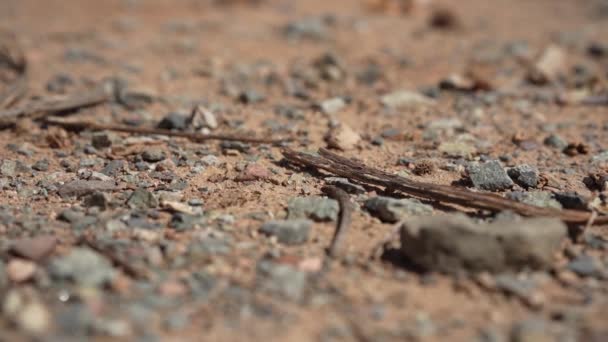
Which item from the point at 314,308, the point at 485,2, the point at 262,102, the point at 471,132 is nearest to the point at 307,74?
the point at 262,102

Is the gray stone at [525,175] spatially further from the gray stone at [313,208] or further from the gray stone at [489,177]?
the gray stone at [313,208]

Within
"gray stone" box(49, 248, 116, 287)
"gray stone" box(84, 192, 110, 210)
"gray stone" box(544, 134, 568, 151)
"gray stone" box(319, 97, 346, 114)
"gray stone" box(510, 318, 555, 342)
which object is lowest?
"gray stone" box(49, 248, 116, 287)

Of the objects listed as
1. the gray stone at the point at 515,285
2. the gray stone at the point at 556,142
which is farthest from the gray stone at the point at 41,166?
the gray stone at the point at 556,142

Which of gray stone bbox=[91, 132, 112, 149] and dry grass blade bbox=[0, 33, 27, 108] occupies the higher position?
dry grass blade bbox=[0, 33, 27, 108]

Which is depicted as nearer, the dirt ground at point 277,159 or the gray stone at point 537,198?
the dirt ground at point 277,159

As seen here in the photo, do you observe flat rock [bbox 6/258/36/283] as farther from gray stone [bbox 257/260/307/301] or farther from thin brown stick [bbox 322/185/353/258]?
thin brown stick [bbox 322/185/353/258]

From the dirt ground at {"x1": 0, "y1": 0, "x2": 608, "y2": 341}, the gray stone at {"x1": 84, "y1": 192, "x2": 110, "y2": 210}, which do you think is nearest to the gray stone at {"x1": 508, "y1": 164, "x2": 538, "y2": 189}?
the dirt ground at {"x1": 0, "y1": 0, "x2": 608, "y2": 341}
